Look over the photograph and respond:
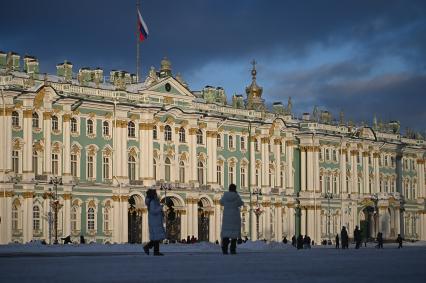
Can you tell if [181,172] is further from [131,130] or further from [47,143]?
[47,143]

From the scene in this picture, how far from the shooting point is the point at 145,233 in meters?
76.1

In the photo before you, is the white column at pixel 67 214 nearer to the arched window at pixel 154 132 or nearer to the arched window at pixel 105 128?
the arched window at pixel 105 128

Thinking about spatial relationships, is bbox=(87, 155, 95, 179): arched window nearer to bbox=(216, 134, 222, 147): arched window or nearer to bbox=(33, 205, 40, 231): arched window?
bbox=(33, 205, 40, 231): arched window

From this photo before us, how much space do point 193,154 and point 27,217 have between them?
17623 mm

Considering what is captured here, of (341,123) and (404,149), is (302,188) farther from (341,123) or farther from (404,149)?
(404,149)

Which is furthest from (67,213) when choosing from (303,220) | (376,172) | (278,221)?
(376,172)

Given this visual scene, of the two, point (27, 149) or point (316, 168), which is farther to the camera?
point (316, 168)

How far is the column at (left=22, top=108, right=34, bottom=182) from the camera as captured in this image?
2670 inches

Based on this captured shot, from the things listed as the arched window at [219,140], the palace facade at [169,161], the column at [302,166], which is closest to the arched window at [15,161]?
the palace facade at [169,161]

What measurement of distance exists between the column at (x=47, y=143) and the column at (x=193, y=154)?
14.4 m

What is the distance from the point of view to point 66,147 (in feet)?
233

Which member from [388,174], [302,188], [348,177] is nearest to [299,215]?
[302,188]

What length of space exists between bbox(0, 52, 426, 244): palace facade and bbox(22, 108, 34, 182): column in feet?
0.22

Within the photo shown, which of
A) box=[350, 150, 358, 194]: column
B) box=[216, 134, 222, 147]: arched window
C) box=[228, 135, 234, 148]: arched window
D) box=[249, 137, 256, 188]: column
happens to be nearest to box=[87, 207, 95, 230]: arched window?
Answer: box=[216, 134, 222, 147]: arched window
